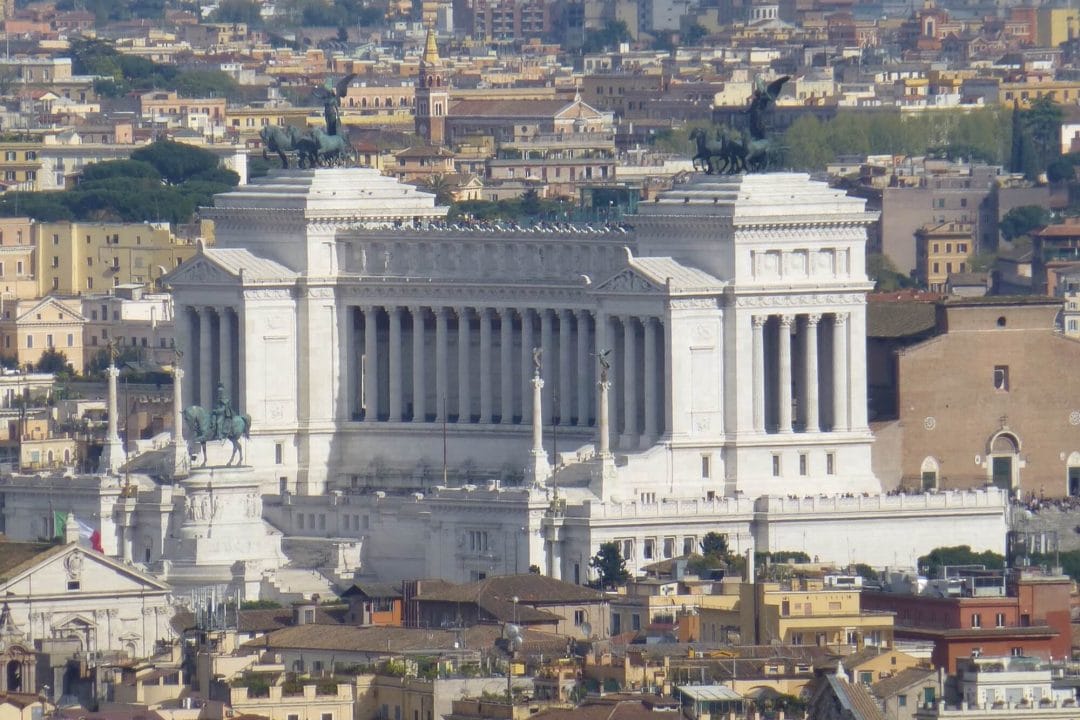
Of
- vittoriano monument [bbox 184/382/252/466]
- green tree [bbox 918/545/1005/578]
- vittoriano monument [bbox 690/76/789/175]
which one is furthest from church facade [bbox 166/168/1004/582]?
vittoriano monument [bbox 184/382/252/466]

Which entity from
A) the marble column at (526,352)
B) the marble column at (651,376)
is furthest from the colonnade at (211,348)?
the marble column at (651,376)

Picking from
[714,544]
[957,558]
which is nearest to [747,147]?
[714,544]

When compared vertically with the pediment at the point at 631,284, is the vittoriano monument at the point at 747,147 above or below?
above

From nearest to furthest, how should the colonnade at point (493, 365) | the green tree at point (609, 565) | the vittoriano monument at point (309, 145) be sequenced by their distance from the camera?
the green tree at point (609, 565), the colonnade at point (493, 365), the vittoriano monument at point (309, 145)

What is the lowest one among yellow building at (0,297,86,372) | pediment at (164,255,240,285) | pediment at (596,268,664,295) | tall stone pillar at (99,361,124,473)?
yellow building at (0,297,86,372)

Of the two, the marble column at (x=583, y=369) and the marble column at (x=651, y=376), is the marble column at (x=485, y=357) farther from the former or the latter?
the marble column at (x=651, y=376)

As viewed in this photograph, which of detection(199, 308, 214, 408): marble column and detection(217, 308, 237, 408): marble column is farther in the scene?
detection(199, 308, 214, 408): marble column

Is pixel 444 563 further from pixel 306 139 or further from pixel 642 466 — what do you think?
pixel 306 139

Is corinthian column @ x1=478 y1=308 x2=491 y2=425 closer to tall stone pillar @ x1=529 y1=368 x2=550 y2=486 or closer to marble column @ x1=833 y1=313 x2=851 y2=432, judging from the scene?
tall stone pillar @ x1=529 y1=368 x2=550 y2=486
